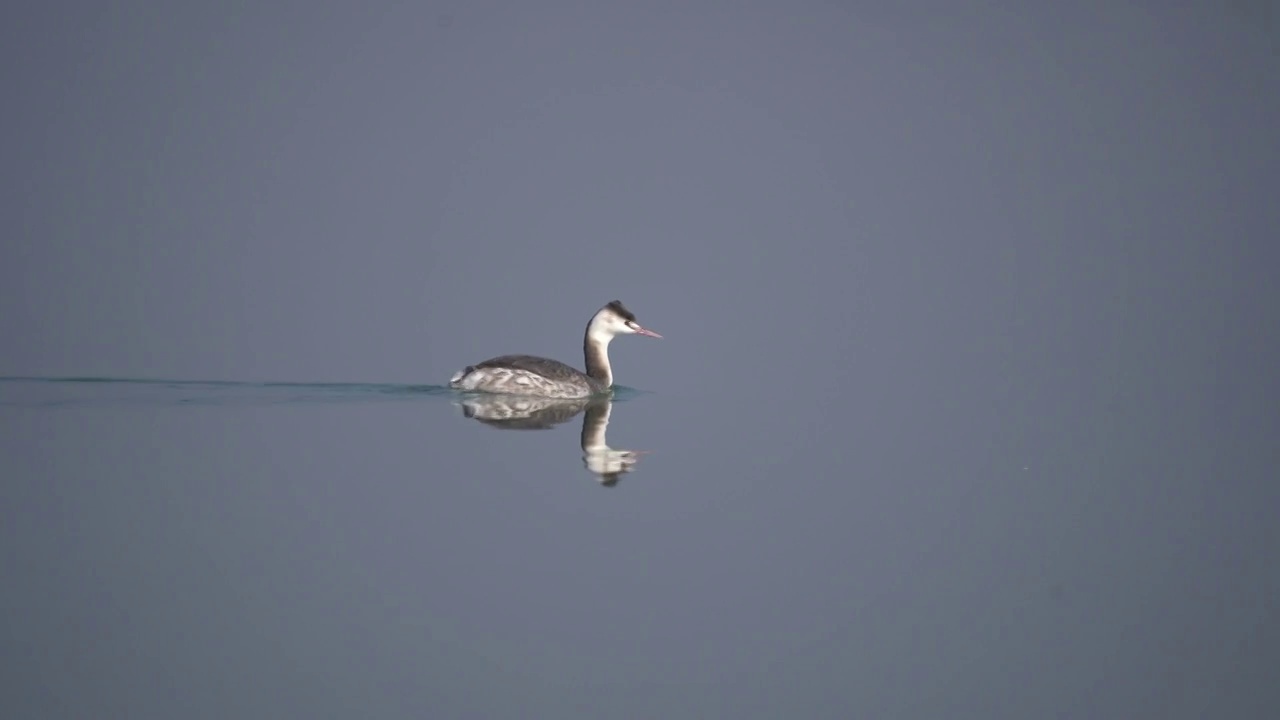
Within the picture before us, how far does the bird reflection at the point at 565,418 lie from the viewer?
41.2ft

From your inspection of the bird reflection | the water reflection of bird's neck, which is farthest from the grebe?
the water reflection of bird's neck

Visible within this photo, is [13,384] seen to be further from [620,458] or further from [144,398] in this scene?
[620,458]

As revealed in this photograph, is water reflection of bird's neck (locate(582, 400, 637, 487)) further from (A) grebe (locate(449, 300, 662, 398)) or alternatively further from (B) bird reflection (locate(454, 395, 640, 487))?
(A) grebe (locate(449, 300, 662, 398))

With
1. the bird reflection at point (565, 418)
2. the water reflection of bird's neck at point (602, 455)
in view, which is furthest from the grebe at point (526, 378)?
the water reflection of bird's neck at point (602, 455)

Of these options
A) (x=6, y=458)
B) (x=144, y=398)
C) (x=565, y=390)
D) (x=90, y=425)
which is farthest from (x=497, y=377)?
(x=6, y=458)

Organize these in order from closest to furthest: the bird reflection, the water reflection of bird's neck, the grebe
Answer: the water reflection of bird's neck < the bird reflection < the grebe

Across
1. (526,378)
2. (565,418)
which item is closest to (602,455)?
(565,418)

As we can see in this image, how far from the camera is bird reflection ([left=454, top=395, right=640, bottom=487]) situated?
12547 mm

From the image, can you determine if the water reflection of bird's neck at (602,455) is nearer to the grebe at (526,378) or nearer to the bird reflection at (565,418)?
the bird reflection at (565,418)

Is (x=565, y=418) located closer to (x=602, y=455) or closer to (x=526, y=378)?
(x=526, y=378)

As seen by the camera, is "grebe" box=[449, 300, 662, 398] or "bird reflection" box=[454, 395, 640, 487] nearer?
"bird reflection" box=[454, 395, 640, 487]

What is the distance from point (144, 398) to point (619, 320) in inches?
233

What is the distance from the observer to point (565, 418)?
16.2 meters

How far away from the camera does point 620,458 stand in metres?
12.9
